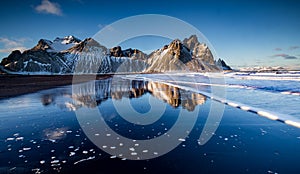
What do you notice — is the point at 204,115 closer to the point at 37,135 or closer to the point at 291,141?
the point at 291,141

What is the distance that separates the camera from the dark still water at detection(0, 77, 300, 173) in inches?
Answer: 168

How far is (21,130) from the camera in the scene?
7027mm

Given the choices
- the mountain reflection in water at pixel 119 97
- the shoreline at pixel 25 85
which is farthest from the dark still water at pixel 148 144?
the shoreline at pixel 25 85

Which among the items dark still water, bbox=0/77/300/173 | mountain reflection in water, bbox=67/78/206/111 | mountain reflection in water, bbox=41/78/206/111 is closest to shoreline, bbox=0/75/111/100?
mountain reflection in water, bbox=41/78/206/111

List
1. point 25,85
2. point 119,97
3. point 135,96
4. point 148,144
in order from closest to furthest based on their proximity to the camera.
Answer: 1. point 148,144
2. point 119,97
3. point 135,96
4. point 25,85

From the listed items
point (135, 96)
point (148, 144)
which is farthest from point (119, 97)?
point (148, 144)

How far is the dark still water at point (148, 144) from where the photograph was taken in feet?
14.0

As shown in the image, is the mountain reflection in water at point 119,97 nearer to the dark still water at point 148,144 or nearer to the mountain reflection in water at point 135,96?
the mountain reflection in water at point 135,96

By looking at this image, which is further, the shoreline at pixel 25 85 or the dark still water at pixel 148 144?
the shoreline at pixel 25 85

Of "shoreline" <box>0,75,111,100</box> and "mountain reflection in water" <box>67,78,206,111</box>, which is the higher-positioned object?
"mountain reflection in water" <box>67,78,206,111</box>

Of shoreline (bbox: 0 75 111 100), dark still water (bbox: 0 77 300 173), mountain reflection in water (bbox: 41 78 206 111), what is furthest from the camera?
shoreline (bbox: 0 75 111 100)

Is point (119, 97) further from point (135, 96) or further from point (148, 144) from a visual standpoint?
point (148, 144)

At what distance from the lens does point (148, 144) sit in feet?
18.6

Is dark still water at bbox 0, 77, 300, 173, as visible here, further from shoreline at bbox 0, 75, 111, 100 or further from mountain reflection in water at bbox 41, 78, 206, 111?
shoreline at bbox 0, 75, 111, 100
